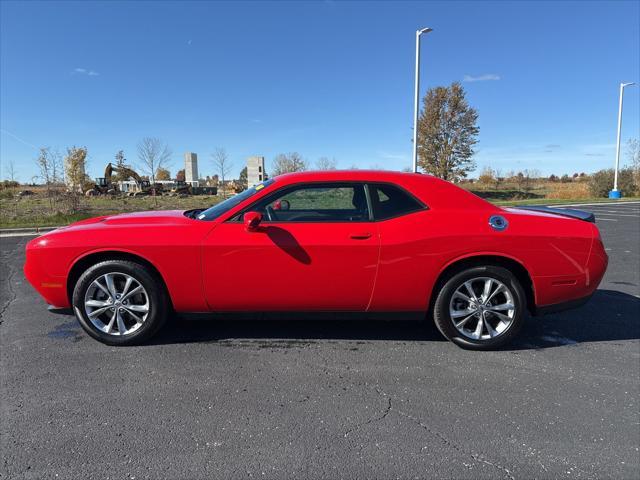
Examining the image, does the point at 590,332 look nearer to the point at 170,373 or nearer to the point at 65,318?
the point at 170,373

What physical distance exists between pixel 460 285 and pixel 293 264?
1.41 meters

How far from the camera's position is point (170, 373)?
10.0 ft

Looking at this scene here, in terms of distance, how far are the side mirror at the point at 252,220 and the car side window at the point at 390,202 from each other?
3.18 ft

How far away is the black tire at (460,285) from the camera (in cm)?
338

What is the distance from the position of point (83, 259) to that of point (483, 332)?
11.4 ft

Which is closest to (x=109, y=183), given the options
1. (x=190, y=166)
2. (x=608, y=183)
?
(x=190, y=166)

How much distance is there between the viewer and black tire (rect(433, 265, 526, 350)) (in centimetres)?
338

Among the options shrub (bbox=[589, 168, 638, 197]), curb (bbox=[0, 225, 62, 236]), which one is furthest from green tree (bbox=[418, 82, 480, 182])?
curb (bbox=[0, 225, 62, 236])

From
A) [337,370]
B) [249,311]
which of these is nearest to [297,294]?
[249,311]

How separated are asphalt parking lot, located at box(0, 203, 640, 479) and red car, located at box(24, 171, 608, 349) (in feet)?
1.25

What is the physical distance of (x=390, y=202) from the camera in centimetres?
346

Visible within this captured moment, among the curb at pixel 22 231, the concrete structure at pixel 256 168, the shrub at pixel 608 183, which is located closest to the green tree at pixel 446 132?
the shrub at pixel 608 183

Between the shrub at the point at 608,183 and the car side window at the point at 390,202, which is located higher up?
the shrub at the point at 608,183

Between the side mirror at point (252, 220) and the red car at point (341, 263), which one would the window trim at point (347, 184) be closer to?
the red car at point (341, 263)
